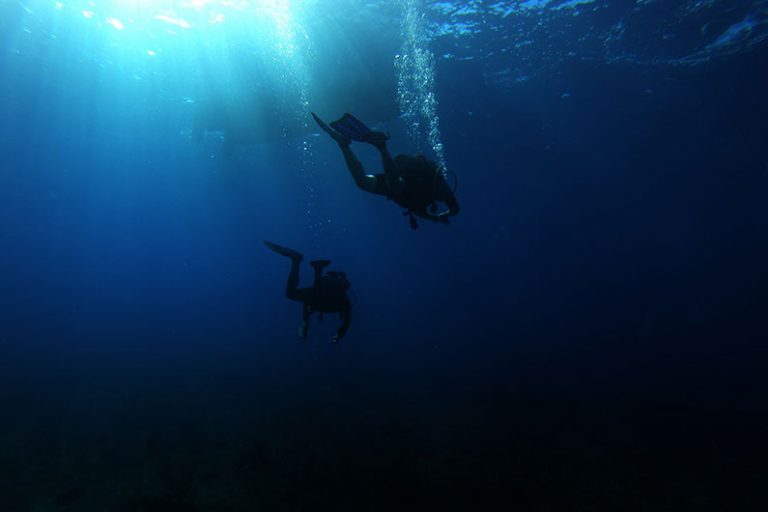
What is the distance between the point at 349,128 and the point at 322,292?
141 inches

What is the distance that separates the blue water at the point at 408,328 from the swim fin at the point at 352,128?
7535 millimetres

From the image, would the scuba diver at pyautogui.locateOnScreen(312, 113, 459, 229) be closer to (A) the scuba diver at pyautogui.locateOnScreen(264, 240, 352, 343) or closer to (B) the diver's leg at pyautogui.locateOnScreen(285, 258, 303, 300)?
(A) the scuba diver at pyautogui.locateOnScreen(264, 240, 352, 343)

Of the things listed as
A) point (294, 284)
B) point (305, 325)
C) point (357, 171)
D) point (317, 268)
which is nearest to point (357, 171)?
point (357, 171)

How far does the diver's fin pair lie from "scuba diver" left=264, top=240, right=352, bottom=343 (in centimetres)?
293

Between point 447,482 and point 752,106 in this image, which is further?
point 752,106

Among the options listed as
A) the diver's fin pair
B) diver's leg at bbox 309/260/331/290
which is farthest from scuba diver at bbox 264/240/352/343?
the diver's fin pair

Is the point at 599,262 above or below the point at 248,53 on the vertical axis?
above

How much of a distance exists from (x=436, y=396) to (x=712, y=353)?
16923 millimetres

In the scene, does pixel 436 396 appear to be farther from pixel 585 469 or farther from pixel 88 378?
pixel 88 378

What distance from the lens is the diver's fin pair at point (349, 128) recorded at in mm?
5355

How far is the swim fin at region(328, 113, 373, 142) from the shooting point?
535cm

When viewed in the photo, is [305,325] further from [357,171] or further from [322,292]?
[357,171]

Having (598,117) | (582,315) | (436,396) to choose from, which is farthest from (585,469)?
(582,315)

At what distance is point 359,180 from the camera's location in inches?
229
